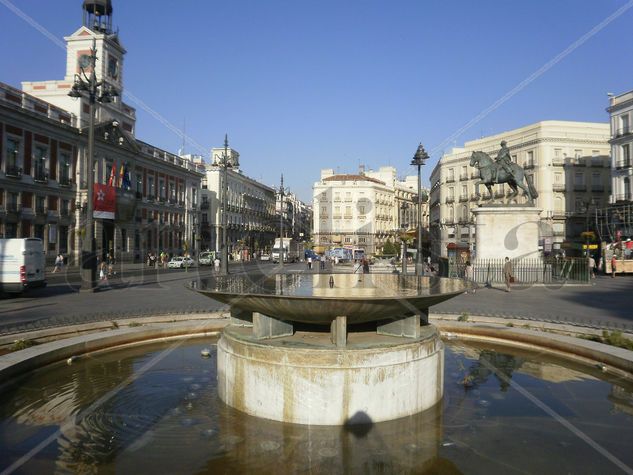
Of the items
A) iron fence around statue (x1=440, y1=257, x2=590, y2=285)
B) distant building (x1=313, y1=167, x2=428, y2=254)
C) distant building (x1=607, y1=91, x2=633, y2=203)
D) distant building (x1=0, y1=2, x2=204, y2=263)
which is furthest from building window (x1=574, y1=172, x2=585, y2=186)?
distant building (x1=0, y1=2, x2=204, y2=263)

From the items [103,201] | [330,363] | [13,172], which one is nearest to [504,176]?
[330,363]

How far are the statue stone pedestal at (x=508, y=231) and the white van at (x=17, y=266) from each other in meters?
19.6

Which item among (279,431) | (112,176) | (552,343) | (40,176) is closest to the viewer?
(279,431)

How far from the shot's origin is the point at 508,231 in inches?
948

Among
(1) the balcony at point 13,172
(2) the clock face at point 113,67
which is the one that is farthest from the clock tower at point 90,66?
(1) the balcony at point 13,172

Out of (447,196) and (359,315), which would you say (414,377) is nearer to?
(359,315)

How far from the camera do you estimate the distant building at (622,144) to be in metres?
42.3

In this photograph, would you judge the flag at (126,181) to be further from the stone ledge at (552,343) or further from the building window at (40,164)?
the stone ledge at (552,343)

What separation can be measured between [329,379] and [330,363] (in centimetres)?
17

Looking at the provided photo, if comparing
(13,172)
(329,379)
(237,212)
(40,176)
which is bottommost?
(329,379)

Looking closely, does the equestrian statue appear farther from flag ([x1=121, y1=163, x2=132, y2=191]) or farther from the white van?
flag ([x1=121, y1=163, x2=132, y2=191])

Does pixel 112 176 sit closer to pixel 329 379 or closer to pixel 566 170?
pixel 329 379

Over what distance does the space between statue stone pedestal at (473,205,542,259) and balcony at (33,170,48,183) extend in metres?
34.9

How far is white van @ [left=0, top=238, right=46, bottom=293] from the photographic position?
1805cm
